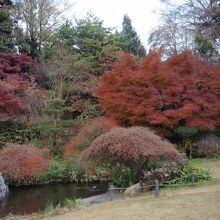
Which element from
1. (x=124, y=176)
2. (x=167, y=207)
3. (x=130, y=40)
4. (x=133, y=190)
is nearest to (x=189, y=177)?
(x=133, y=190)

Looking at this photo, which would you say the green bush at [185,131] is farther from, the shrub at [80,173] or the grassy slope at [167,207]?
the grassy slope at [167,207]

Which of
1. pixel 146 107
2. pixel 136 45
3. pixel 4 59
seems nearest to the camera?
pixel 146 107

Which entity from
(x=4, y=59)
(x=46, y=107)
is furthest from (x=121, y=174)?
(x=4, y=59)

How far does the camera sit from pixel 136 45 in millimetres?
36156

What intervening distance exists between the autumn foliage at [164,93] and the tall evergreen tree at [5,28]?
34.9ft

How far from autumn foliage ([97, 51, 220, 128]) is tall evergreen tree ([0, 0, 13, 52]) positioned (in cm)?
1065

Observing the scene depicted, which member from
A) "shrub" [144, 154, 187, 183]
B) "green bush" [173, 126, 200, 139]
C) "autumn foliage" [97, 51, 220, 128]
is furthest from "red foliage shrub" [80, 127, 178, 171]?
"green bush" [173, 126, 200, 139]

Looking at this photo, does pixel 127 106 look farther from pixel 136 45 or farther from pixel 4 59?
pixel 136 45

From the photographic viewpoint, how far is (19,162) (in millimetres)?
17703

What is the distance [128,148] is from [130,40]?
21.9 meters

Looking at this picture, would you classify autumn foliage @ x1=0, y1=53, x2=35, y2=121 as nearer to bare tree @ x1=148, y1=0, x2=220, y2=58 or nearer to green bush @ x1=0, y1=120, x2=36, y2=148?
green bush @ x1=0, y1=120, x2=36, y2=148

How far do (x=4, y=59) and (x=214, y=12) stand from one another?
1370 centimetres

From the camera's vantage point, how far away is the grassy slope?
9.07 metres

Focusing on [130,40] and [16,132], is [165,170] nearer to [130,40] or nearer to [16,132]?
[16,132]
